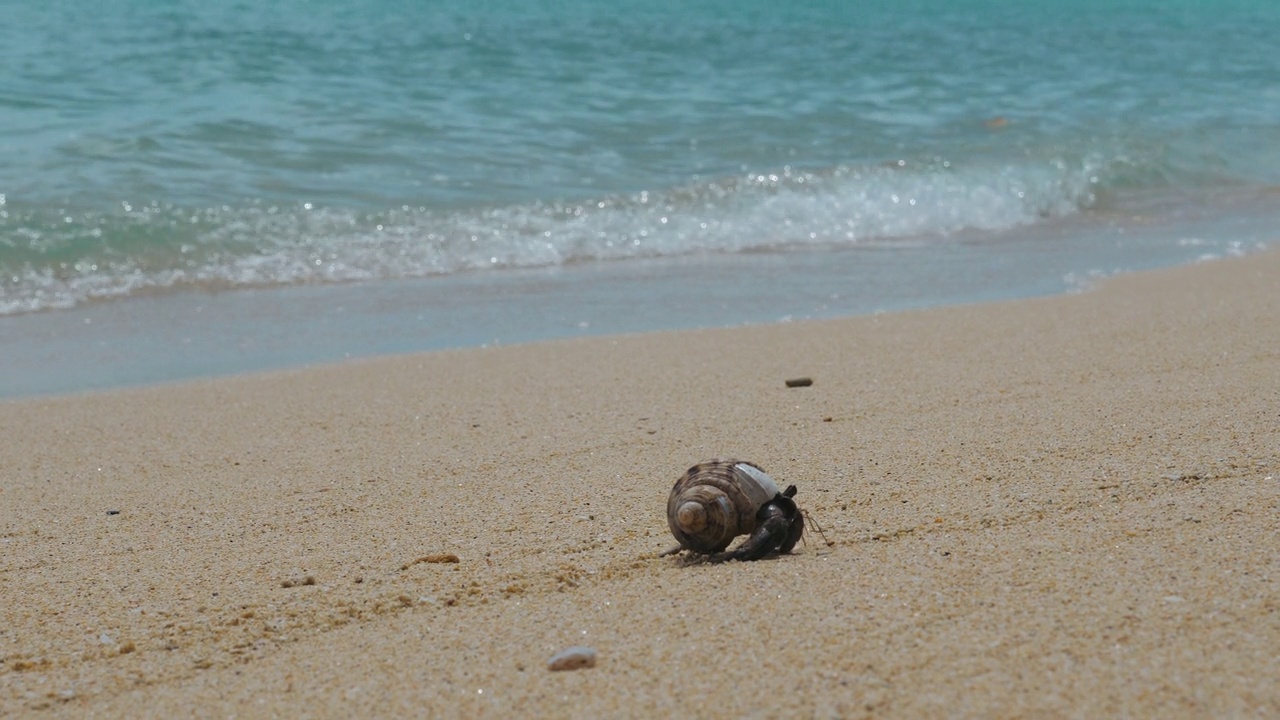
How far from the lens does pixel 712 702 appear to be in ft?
7.13

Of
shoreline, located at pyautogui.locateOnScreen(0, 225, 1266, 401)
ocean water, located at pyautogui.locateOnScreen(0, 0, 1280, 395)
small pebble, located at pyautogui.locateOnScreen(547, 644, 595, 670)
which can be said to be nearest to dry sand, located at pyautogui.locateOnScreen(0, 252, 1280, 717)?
small pebble, located at pyautogui.locateOnScreen(547, 644, 595, 670)

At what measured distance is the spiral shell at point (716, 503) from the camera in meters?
2.83

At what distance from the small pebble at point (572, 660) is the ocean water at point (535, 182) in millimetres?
3698

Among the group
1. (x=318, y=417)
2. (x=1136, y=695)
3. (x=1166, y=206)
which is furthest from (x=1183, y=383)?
(x=1166, y=206)

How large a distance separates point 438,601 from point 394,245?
5820 millimetres

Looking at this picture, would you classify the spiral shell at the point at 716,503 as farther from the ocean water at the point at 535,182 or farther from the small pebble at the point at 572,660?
the ocean water at the point at 535,182

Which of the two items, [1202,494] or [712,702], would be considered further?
[1202,494]

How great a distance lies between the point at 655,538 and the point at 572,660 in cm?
78

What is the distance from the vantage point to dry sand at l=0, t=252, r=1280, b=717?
2.26 m

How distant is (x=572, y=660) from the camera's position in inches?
92.7

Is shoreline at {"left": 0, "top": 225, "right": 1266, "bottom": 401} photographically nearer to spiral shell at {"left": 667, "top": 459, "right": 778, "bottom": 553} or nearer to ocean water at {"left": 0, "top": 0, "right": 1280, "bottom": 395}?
ocean water at {"left": 0, "top": 0, "right": 1280, "bottom": 395}

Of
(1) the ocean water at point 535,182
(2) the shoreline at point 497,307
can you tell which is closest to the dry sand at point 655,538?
(2) the shoreline at point 497,307

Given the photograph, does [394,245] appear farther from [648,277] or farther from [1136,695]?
[1136,695]

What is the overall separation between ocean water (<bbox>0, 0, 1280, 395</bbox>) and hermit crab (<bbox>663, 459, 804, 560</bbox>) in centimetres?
332
